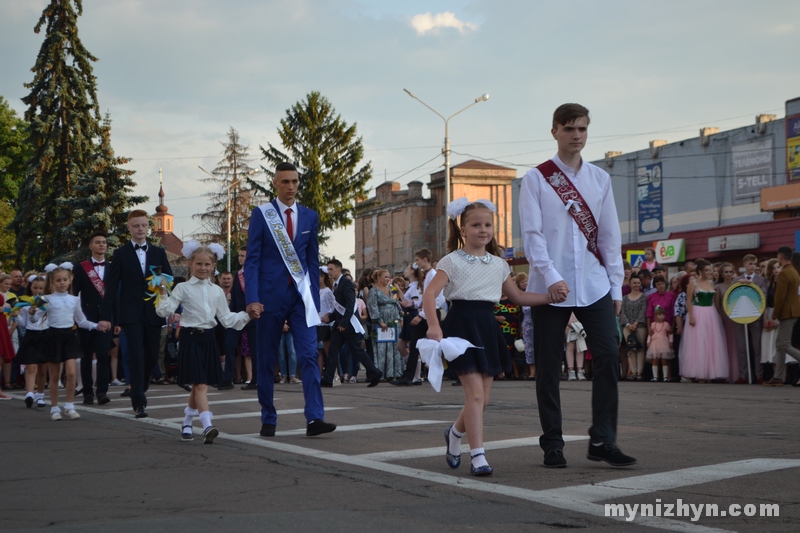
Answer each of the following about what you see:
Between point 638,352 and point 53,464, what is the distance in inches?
515

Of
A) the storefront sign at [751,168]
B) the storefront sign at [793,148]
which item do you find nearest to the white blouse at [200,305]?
the storefront sign at [793,148]

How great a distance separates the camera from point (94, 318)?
13836 millimetres

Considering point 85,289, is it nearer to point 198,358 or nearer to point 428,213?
point 198,358

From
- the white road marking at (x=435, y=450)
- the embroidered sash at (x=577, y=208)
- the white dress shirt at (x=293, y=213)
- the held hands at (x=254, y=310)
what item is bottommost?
the white road marking at (x=435, y=450)

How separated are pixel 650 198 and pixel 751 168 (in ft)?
23.6

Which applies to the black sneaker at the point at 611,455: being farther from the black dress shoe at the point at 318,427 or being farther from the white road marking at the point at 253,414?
the white road marking at the point at 253,414

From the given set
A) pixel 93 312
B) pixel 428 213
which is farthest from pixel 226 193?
pixel 93 312

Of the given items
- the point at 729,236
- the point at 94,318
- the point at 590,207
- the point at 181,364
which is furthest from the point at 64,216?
the point at 590,207

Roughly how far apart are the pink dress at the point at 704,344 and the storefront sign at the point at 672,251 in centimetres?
2281

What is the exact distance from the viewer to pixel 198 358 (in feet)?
28.6

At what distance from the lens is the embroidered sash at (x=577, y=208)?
6.44m

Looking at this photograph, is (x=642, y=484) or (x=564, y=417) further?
(x=564, y=417)

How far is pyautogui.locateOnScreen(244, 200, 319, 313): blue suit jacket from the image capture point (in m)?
8.69

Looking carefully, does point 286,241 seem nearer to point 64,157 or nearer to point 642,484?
point 642,484
